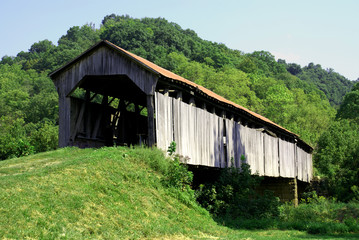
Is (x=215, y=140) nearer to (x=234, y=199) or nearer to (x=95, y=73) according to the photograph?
(x=234, y=199)

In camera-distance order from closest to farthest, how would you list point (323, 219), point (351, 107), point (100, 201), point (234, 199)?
1. point (100, 201)
2. point (234, 199)
3. point (323, 219)
4. point (351, 107)

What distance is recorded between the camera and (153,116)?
18.0 metres

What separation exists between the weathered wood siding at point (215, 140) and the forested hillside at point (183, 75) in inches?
707

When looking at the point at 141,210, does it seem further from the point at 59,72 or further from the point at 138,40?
the point at 138,40

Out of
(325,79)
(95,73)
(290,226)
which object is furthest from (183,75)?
(325,79)

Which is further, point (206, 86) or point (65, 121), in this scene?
point (206, 86)

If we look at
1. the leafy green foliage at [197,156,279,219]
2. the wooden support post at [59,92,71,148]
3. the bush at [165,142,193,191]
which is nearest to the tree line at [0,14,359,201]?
the wooden support post at [59,92,71,148]

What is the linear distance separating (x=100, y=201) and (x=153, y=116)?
5971 mm

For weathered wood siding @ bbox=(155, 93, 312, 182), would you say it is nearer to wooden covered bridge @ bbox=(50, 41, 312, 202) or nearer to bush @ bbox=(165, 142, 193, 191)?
wooden covered bridge @ bbox=(50, 41, 312, 202)

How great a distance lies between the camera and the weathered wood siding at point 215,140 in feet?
60.6

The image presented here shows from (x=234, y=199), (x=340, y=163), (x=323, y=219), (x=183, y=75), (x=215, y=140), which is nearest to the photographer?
(x=234, y=199)

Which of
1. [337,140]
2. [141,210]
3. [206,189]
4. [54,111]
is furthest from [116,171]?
[54,111]

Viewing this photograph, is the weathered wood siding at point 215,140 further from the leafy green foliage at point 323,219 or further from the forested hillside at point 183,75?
the forested hillside at point 183,75

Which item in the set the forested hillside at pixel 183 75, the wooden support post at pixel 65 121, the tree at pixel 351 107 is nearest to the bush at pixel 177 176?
the wooden support post at pixel 65 121
